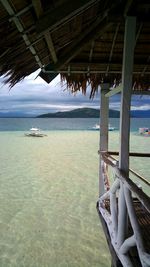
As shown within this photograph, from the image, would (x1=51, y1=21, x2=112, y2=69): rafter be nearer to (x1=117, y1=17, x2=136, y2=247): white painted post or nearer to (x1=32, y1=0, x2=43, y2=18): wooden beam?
(x1=117, y1=17, x2=136, y2=247): white painted post

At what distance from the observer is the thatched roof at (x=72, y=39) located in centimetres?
150

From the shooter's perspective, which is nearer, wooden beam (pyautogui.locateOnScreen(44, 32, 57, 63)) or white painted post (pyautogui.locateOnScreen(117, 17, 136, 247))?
white painted post (pyautogui.locateOnScreen(117, 17, 136, 247))

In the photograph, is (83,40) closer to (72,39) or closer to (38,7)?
(72,39)

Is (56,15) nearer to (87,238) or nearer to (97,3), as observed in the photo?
(97,3)

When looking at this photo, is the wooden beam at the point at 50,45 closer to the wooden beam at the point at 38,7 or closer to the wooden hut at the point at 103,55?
the wooden hut at the point at 103,55

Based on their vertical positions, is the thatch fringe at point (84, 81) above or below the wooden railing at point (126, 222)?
above

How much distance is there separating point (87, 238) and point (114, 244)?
5.38ft

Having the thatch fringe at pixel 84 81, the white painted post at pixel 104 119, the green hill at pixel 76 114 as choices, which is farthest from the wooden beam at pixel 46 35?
the green hill at pixel 76 114

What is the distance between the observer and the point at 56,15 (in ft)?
4.90

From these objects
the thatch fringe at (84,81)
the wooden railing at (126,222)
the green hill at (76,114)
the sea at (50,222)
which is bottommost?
the sea at (50,222)

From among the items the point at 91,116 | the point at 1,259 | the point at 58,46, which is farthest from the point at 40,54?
the point at 91,116

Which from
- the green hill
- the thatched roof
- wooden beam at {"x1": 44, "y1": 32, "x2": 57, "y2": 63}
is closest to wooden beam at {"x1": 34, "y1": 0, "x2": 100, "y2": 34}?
the thatched roof

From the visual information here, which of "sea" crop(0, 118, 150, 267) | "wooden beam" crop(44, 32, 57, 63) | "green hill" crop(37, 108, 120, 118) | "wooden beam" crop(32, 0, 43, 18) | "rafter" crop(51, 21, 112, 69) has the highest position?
"green hill" crop(37, 108, 120, 118)

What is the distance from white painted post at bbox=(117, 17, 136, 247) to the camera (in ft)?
5.76
